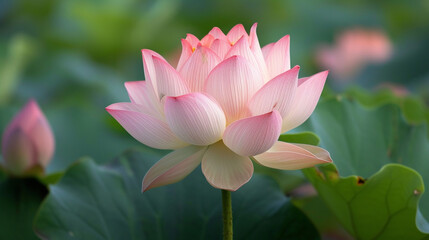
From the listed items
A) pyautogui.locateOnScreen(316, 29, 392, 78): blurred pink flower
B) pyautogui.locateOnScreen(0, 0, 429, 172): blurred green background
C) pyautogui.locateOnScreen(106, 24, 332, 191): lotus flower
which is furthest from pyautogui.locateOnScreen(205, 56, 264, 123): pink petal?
pyautogui.locateOnScreen(316, 29, 392, 78): blurred pink flower

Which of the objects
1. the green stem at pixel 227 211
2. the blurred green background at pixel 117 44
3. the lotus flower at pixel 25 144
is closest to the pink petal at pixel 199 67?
the green stem at pixel 227 211

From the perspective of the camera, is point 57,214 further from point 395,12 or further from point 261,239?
point 395,12

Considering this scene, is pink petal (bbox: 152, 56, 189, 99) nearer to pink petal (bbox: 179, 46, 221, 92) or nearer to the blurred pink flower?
pink petal (bbox: 179, 46, 221, 92)

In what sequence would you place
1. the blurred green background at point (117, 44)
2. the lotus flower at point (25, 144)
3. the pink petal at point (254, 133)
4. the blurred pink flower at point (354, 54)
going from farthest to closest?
1. the blurred pink flower at point (354, 54)
2. the blurred green background at point (117, 44)
3. the lotus flower at point (25, 144)
4. the pink petal at point (254, 133)

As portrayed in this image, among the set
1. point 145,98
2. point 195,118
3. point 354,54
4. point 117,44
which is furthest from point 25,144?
point 117,44

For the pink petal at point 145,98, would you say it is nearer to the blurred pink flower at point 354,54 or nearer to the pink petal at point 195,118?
the pink petal at point 195,118

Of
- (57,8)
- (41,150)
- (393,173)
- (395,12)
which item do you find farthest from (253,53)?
(395,12)

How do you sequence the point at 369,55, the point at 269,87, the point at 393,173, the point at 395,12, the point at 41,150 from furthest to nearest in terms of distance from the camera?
the point at 395,12, the point at 369,55, the point at 41,150, the point at 393,173, the point at 269,87

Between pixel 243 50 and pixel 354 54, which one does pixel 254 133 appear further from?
pixel 354 54
